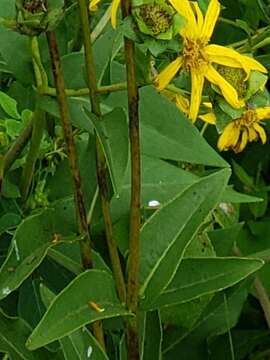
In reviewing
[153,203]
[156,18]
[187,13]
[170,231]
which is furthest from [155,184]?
[156,18]

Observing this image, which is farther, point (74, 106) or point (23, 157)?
point (23, 157)

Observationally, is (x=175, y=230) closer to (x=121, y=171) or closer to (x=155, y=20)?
(x=121, y=171)

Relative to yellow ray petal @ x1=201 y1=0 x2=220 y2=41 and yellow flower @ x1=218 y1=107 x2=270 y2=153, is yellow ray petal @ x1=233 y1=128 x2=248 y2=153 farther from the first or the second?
yellow ray petal @ x1=201 y1=0 x2=220 y2=41

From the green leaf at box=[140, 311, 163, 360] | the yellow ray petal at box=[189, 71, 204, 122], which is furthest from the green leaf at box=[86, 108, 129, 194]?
the green leaf at box=[140, 311, 163, 360]

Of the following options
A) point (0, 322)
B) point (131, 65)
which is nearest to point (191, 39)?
point (131, 65)

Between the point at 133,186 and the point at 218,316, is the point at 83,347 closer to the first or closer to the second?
the point at 133,186

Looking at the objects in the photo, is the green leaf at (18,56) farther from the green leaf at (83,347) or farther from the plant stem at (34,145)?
the green leaf at (83,347)

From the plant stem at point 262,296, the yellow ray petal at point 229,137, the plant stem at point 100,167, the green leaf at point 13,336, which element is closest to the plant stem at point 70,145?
the plant stem at point 100,167
